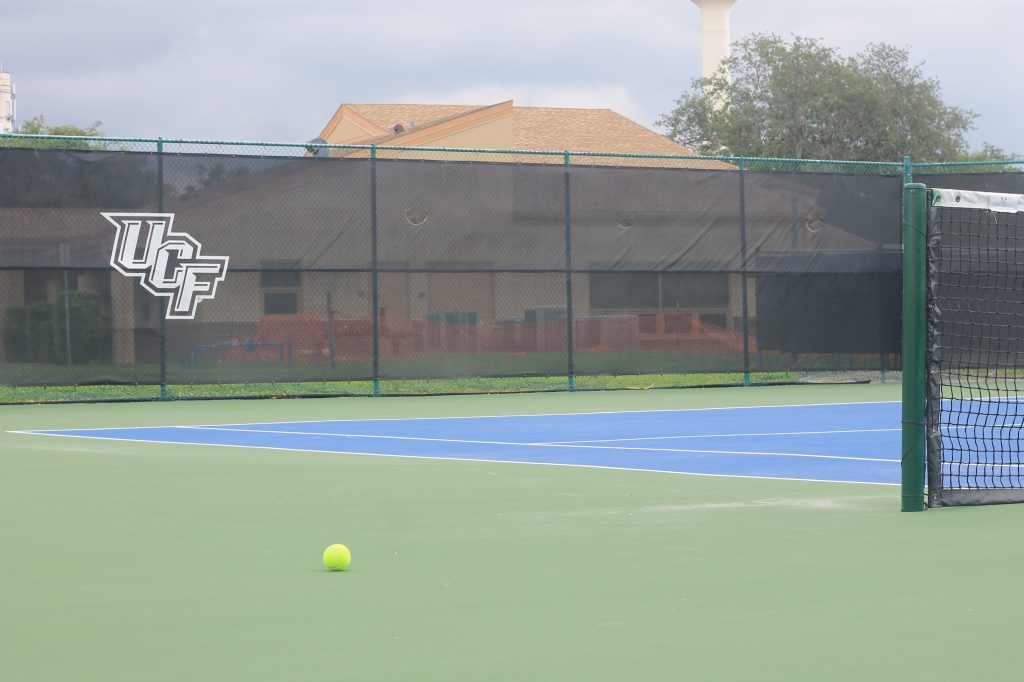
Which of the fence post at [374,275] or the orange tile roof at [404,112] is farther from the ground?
the orange tile roof at [404,112]

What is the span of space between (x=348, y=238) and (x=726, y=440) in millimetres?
5957

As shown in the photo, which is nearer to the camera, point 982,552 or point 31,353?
point 982,552

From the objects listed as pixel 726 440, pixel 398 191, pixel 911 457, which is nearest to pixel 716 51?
pixel 398 191

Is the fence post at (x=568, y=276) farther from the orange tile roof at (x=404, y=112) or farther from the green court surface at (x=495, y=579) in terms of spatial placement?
the orange tile roof at (x=404, y=112)

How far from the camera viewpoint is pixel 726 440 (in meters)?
9.80

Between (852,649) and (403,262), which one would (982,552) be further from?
(403,262)

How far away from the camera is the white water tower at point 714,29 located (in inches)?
1929

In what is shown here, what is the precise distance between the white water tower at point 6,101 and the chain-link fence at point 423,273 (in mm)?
66180

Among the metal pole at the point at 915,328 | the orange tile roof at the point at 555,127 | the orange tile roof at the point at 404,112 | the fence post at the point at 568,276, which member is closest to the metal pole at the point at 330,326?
the fence post at the point at 568,276

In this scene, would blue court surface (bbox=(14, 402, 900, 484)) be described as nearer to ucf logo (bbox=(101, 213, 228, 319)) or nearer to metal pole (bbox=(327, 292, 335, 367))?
metal pole (bbox=(327, 292, 335, 367))

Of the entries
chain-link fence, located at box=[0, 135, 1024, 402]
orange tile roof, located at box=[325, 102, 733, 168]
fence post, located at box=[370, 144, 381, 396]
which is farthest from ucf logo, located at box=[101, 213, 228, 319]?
orange tile roof, located at box=[325, 102, 733, 168]

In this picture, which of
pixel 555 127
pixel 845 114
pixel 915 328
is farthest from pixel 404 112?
pixel 915 328

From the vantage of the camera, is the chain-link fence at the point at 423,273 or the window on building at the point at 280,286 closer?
the chain-link fence at the point at 423,273

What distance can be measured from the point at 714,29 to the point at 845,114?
1369 cm
